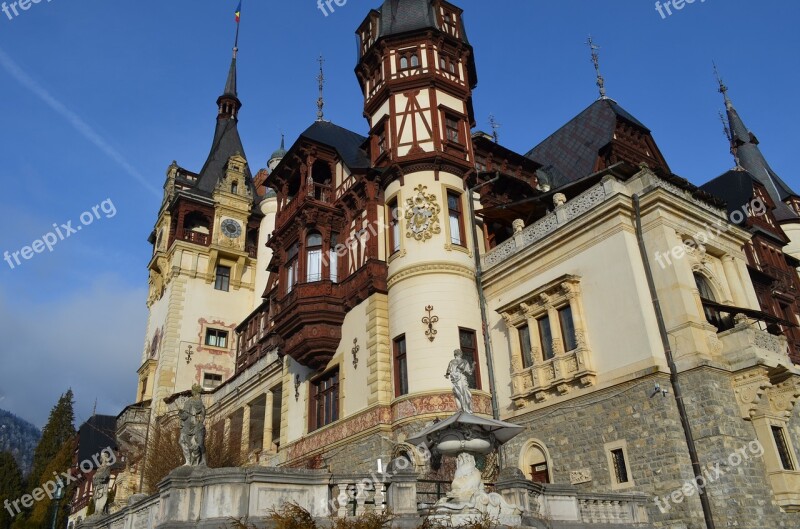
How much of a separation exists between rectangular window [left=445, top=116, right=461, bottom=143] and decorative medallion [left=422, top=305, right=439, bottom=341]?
778 centimetres

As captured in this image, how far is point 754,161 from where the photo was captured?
46.6 meters

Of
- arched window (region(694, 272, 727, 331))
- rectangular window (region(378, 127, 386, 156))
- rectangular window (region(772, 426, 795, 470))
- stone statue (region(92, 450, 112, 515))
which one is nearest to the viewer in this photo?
rectangular window (region(772, 426, 795, 470))

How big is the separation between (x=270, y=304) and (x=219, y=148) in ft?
76.4

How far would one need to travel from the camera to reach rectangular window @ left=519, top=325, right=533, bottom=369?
67.7ft

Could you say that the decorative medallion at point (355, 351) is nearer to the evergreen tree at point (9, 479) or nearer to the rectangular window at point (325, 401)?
the rectangular window at point (325, 401)

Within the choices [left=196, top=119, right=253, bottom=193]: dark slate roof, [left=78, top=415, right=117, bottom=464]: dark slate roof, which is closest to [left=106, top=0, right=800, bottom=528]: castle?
[left=196, top=119, right=253, bottom=193]: dark slate roof

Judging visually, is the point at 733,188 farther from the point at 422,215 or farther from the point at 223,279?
the point at 223,279

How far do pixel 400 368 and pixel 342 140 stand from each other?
41.5ft

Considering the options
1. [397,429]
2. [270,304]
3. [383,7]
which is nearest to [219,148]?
[270,304]

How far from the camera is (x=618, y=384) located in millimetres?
17250

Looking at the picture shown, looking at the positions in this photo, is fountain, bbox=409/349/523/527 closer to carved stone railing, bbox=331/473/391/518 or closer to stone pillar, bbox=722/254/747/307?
carved stone railing, bbox=331/473/391/518

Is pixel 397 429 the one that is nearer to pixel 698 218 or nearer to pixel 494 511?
pixel 494 511

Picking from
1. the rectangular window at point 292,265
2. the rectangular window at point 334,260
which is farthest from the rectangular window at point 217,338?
the rectangular window at point 334,260

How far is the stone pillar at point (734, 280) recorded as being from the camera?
781 inches
